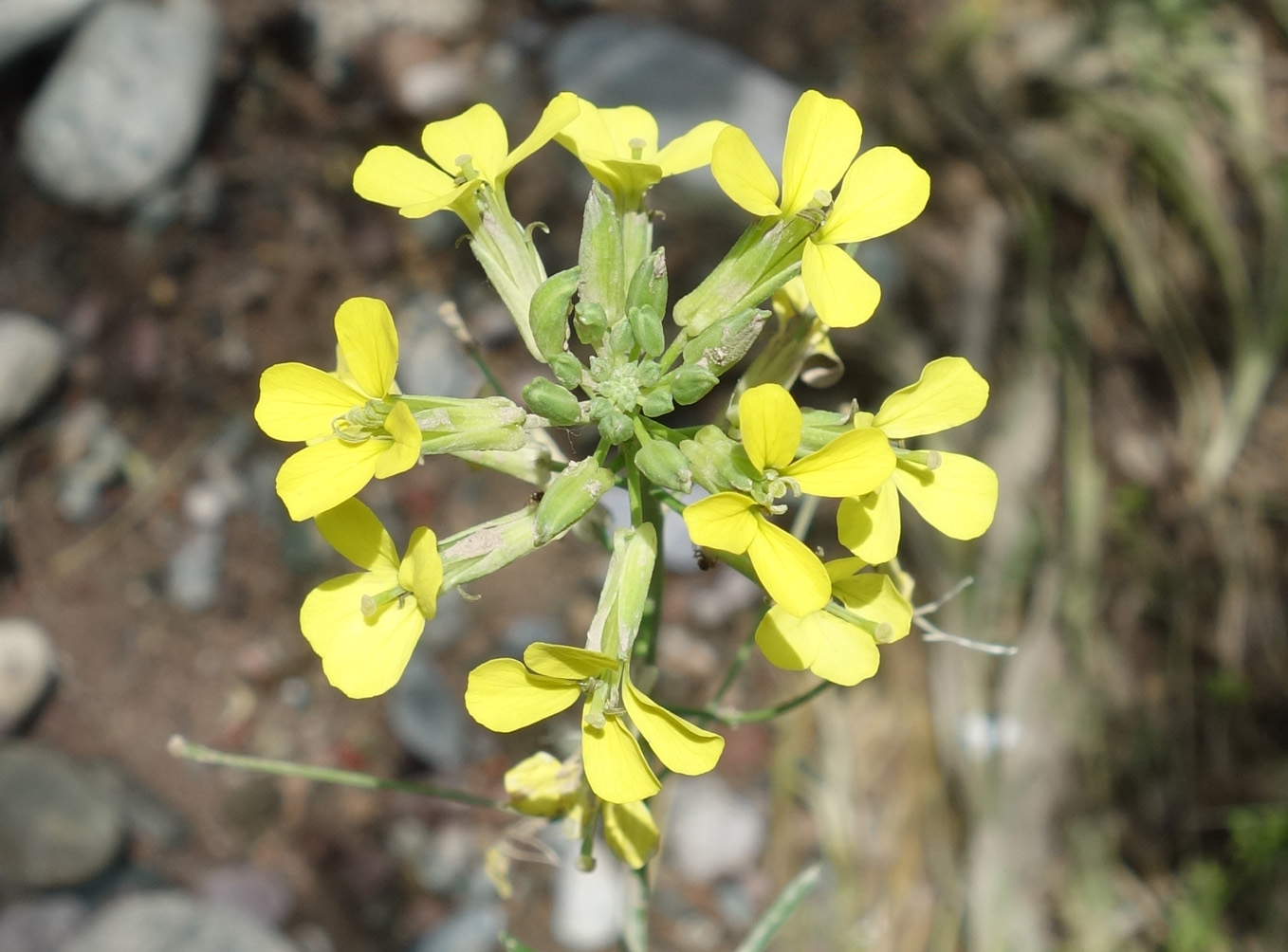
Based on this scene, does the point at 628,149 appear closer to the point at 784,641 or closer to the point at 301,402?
the point at 301,402

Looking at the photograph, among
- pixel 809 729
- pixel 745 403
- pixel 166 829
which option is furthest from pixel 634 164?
pixel 166 829

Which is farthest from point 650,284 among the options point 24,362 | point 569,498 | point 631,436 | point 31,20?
point 31,20

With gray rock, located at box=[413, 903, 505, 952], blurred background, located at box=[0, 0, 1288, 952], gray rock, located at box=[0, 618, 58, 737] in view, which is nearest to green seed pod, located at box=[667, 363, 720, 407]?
blurred background, located at box=[0, 0, 1288, 952]

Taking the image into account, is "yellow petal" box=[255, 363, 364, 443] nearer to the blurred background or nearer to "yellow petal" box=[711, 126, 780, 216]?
"yellow petal" box=[711, 126, 780, 216]

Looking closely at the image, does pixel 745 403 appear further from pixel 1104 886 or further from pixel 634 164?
pixel 1104 886

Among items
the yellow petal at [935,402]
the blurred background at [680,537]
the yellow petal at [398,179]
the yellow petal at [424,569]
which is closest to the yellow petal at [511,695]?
the yellow petal at [424,569]

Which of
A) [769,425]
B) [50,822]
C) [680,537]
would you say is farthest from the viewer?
[50,822]
